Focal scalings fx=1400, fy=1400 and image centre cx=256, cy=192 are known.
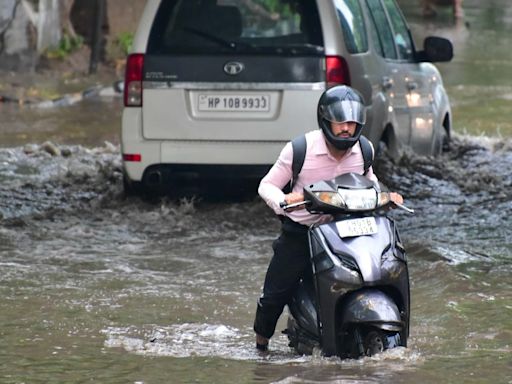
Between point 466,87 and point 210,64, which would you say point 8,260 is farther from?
point 466,87

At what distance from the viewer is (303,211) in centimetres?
651

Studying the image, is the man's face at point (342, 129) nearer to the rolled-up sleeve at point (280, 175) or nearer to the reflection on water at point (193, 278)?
the rolled-up sleeve at point (280, 175)

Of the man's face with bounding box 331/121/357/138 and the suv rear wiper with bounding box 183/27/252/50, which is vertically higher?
the suv rear wiper with bounding box 183/27/252/50

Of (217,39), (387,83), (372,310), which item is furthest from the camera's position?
(387,83)

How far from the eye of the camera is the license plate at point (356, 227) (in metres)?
6.13

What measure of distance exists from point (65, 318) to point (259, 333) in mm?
1367

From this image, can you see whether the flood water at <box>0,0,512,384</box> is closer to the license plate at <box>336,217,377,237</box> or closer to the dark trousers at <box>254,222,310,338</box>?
the dark trousers at <box>254,222,310,338</box>

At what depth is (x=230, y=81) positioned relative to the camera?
10.2 m

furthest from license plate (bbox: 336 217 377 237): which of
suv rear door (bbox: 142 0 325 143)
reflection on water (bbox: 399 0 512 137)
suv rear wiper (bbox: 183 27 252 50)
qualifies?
reflection on water (bbox: 399 0 512 137)

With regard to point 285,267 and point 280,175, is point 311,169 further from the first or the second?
point 285,267

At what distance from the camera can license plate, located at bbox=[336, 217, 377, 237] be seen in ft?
20.1

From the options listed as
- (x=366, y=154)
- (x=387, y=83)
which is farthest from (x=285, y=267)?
(x=387, y=83)

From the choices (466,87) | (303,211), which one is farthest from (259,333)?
(466,87)

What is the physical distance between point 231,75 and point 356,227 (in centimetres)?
428
